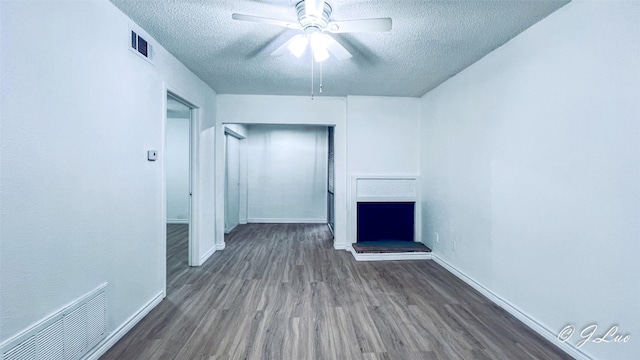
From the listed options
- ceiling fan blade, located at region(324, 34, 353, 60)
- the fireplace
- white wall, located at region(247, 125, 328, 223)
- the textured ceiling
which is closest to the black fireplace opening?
the fireplace

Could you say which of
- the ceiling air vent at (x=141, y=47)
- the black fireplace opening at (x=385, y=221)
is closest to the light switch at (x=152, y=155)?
the ceiling air vent at (x=141, y=47)

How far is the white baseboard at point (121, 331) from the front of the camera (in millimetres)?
1753

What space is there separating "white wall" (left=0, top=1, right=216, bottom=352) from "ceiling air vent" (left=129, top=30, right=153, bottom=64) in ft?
0.23

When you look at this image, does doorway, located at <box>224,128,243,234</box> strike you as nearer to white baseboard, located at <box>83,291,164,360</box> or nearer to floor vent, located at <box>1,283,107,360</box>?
white baseboard, located at <box>83,291,164,360</box>

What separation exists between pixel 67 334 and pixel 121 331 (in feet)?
1.73

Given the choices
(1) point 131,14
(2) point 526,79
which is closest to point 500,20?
(2) point 526,79

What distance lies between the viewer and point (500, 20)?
2.06 meters

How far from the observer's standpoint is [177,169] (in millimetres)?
6457

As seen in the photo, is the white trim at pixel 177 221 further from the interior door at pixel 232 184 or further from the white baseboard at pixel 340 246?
the white baseboard at pixel 340 246

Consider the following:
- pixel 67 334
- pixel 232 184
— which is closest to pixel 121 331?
pixel 67 334

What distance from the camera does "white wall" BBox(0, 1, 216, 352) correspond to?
4.16 ft

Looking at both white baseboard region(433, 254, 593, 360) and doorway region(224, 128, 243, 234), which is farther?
doorway region(224, 128, 243, 234)

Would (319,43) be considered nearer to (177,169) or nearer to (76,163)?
(76,163)

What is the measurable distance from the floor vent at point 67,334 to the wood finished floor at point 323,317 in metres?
0.25
